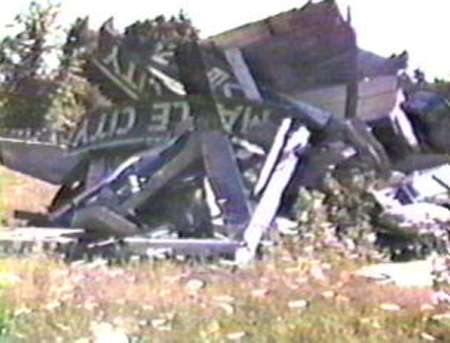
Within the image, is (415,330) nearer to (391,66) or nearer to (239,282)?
(239,282)

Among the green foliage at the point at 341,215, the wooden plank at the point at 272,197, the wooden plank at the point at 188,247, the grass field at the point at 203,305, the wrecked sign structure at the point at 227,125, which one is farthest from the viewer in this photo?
the wrecked sign structure at the point at 227,125

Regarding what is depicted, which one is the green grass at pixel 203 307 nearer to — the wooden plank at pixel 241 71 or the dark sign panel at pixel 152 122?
the dark sign panel at pixel 152 122

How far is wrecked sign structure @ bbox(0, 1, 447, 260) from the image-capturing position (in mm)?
12344

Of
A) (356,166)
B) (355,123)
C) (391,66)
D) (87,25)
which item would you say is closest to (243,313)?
(356,166)

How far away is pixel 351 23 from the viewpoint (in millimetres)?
14969

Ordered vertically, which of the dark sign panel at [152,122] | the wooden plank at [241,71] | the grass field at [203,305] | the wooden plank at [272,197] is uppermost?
the wooden plank at [241,71]

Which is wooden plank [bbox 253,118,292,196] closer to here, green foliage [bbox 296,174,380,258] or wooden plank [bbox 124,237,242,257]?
green foliage [bbox 296,174,380,258]

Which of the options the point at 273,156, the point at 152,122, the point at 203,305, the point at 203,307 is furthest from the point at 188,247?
the point at 152,122

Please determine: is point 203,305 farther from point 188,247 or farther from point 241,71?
point 241,71

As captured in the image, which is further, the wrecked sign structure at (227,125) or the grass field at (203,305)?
the wrecked sign structure at (227,125)

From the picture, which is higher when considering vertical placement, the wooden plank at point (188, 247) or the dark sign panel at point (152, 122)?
the dark sign panel at point (152, 122)

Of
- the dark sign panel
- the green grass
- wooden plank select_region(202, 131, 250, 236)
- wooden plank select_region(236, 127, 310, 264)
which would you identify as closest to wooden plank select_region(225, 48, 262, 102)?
the dark sign panel

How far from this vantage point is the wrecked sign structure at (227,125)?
12344 millimetres

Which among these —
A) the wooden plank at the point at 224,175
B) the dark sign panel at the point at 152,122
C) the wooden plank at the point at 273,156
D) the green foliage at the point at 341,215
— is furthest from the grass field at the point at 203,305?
the dark sign panel at the point at 152,122
